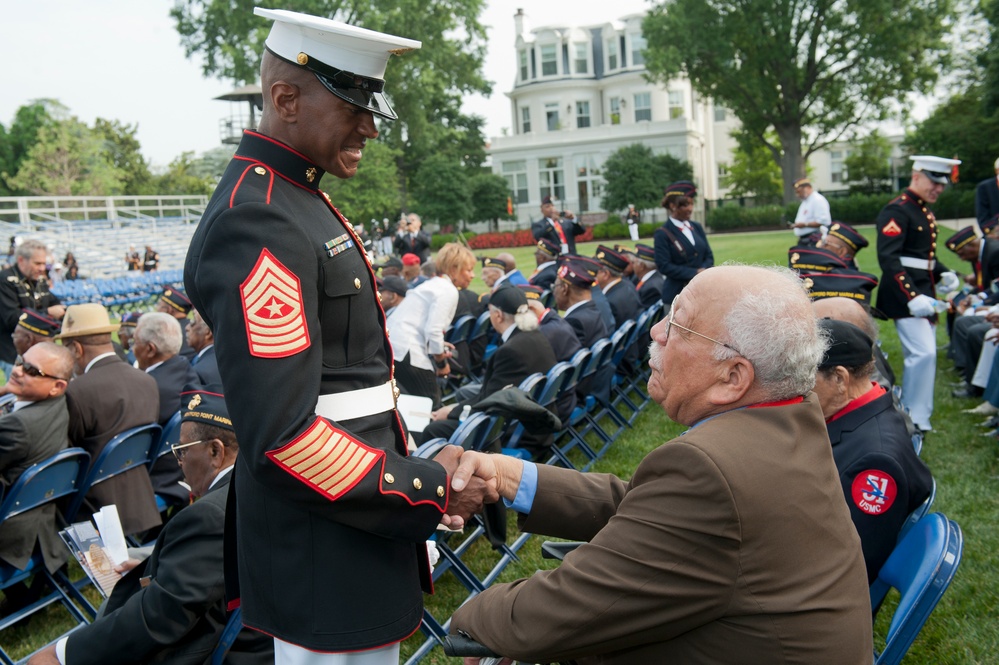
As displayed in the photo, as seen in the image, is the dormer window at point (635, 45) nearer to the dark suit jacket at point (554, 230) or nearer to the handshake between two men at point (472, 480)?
the dark suit jacket at point (554, 230)

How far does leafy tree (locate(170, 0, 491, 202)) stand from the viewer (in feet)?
127

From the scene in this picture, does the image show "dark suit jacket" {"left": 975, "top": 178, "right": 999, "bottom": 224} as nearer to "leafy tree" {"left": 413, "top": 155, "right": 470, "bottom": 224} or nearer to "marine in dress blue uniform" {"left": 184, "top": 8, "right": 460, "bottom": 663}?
"marine in dress blue uniform" {"left": 184, "top": 8, "right": 460, "bottom": 663}

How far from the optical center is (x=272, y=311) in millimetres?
1723

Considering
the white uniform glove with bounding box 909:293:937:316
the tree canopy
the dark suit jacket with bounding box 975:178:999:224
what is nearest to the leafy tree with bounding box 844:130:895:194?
the tree canopy

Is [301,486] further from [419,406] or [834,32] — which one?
[834,32]

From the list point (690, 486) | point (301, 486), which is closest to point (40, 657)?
point (301, 486)

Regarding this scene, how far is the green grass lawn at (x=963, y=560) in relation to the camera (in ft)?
12.1

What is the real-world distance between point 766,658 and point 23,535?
12.4 feet

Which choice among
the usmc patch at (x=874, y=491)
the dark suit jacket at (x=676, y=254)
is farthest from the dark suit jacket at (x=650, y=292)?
the usmc patch at (x=874, y=491)

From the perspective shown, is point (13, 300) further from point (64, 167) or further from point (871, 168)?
point (64, 167)

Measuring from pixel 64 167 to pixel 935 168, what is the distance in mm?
59114

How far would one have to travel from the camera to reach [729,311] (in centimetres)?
190

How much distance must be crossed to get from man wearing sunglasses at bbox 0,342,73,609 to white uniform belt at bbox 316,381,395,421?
3.00 metres

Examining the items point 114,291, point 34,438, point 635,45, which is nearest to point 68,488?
point 34,438
